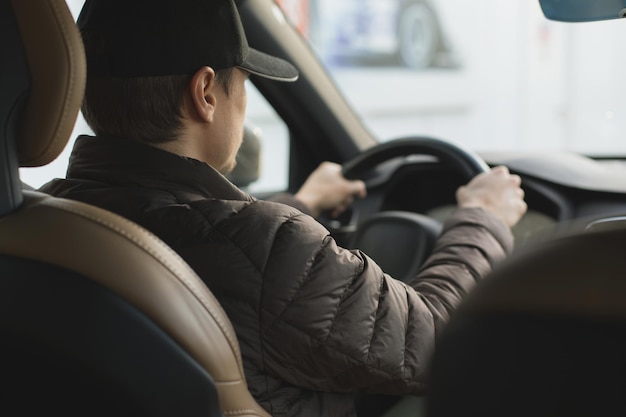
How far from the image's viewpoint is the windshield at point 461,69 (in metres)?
11.4

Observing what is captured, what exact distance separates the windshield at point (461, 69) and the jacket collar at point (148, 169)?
902 centimetres

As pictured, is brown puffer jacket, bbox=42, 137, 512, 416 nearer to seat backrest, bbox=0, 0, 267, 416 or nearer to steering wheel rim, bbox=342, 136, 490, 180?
seat backrest, bbox=0, 0, 267, 416

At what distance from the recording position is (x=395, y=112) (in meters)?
12.1

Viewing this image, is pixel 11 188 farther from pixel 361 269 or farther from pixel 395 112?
pixel 395 112

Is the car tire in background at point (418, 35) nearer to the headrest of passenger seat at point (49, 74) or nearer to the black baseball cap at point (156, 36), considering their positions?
the black baseball cap at point (156, 36)

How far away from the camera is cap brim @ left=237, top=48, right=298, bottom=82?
1775 mm

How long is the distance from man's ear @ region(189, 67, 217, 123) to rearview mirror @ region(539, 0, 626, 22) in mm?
683

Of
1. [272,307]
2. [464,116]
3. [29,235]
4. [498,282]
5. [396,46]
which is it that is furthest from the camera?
[464,116]

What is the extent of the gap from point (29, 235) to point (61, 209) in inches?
2.3

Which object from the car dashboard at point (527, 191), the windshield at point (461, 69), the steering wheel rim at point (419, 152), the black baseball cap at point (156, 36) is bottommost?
the windshield at point (461, 69)

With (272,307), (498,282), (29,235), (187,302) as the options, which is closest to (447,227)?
(272,307)

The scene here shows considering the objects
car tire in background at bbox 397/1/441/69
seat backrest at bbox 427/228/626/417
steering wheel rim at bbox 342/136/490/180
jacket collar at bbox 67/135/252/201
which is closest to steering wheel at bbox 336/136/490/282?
steering wheel rim at bbox 342/136/490/180

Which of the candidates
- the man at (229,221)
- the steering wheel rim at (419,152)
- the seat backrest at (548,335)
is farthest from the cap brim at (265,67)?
the seat backrest at (548,335)

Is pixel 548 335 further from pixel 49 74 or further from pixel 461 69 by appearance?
pixel 461 69
